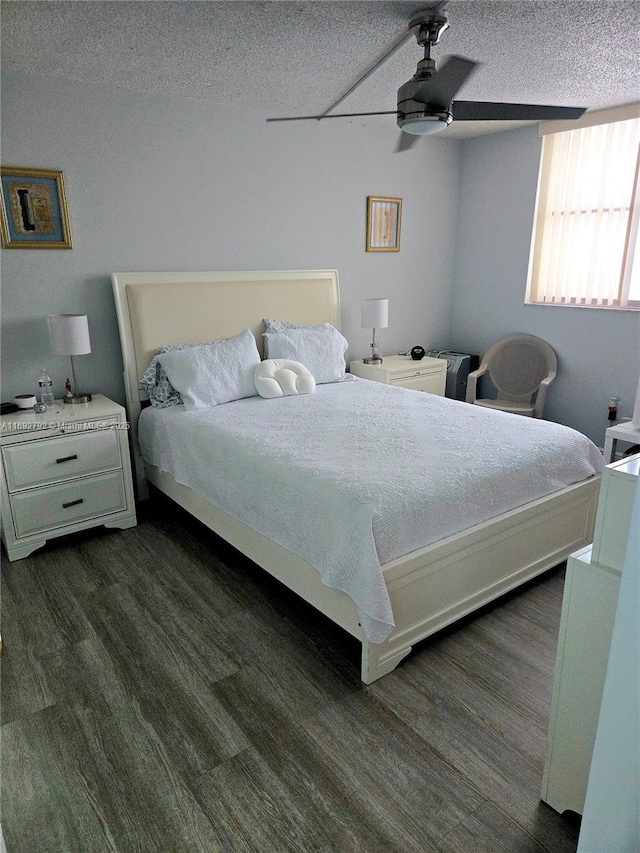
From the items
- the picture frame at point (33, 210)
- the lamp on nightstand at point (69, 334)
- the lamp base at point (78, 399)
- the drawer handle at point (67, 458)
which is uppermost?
the picture frame at point (33, 210)

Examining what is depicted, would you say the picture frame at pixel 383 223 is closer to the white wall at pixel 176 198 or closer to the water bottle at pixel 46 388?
the white wall at pixel 176 198

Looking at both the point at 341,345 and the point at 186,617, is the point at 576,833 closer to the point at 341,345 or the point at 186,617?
the point at 186,617

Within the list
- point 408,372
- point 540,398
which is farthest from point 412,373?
point 540,398

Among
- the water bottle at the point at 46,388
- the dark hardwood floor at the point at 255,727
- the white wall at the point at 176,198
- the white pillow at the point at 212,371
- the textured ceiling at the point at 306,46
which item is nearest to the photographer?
the dark hardwood floor at the point at 255,727

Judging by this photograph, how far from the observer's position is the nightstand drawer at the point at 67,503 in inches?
112

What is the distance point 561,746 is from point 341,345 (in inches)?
117

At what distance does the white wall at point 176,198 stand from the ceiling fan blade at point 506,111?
1.67 m

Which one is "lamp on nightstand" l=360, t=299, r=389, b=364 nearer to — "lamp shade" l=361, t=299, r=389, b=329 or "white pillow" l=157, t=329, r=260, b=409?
"lamp shade" l=361, t=299, r=389, b=329

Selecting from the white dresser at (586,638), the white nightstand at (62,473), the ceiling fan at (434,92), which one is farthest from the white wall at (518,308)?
the white nightstand at (62,473)

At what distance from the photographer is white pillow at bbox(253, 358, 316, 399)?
341 centimetres

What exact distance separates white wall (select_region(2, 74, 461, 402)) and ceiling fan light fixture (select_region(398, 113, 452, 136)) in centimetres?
168

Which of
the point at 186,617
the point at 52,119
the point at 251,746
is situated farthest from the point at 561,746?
the point at 52,119

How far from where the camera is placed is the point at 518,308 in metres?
4.65

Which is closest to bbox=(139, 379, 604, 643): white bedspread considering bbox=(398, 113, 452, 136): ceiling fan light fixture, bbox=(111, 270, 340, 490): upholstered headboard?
bbox=(111, 270, 340, 490): upholstered headboard
